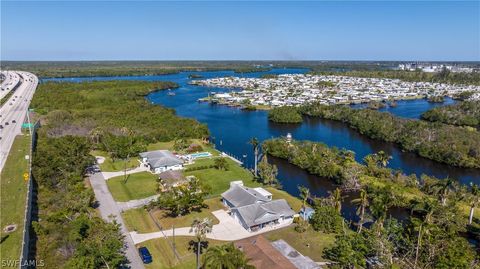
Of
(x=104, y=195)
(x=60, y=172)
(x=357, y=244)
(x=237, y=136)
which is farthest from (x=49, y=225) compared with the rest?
(x=237, y=136)

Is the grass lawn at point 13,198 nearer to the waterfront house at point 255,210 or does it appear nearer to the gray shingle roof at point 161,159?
the gray shingle roof at point 161,159

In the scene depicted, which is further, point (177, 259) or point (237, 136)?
point (237, 136)

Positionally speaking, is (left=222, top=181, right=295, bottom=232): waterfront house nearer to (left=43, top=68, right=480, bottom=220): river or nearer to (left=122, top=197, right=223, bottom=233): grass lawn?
(left=122, top=197, right=223, bottom=233): grass lawn

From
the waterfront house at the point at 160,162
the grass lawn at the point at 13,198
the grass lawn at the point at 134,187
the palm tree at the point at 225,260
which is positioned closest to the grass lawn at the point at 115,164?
the waterfront house at the point at 160,162

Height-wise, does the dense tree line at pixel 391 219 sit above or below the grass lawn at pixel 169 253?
above

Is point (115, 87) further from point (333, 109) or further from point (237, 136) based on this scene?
point (333, 109)

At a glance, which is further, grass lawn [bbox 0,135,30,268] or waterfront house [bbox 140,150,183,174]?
waterfront house [bbox 140,150,183,174]

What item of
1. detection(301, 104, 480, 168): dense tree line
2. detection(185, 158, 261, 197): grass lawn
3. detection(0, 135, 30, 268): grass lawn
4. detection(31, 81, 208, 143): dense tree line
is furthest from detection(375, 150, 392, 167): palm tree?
detection(0, 135, 30, 268): grass lawn
